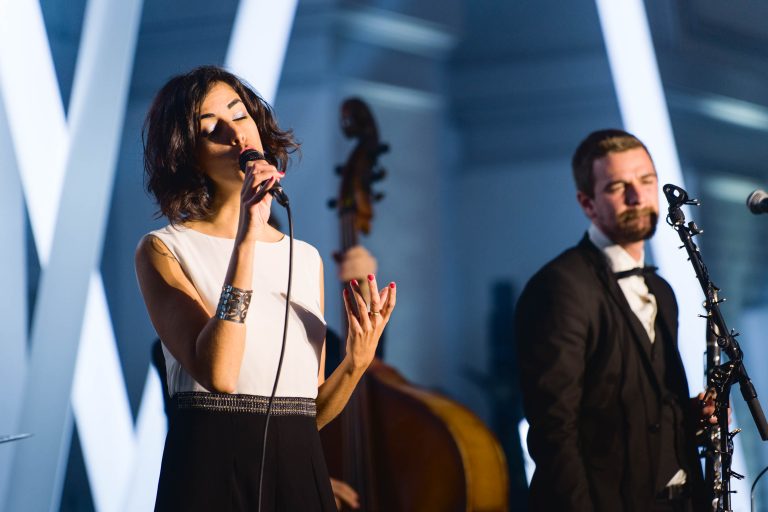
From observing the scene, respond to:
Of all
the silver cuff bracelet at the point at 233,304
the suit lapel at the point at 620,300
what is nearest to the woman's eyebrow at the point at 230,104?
the silver cuff bracelet at the point at 233,304

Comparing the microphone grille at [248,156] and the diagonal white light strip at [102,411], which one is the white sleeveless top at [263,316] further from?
the diagonal white light strip at [102,411]

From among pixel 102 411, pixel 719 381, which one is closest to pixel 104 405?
pixel 102 411

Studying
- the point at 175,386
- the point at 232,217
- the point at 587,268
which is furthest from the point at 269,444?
the point at 587,268

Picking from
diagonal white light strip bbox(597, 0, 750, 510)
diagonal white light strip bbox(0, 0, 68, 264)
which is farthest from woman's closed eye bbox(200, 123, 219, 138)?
diagonal white light strip bbox(597, 0, 750, 510)

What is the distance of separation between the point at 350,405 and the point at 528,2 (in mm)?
2472

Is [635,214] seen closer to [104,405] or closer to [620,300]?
[620,300]

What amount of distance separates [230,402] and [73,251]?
1.81 meters

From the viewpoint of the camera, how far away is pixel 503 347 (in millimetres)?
4367

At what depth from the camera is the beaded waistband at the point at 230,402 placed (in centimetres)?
156

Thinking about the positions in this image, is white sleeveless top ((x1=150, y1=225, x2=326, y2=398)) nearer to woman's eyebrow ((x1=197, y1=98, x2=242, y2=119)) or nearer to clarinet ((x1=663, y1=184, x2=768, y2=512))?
woman's eyebrow ((x1=197, y1=98, x2=242, y2=119))

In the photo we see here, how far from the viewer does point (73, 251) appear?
3164 millimetres

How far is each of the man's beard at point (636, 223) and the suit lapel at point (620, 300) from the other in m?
0.08

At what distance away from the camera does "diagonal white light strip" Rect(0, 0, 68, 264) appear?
2969 millimetres

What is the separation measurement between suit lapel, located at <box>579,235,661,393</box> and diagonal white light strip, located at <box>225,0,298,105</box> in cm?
168
